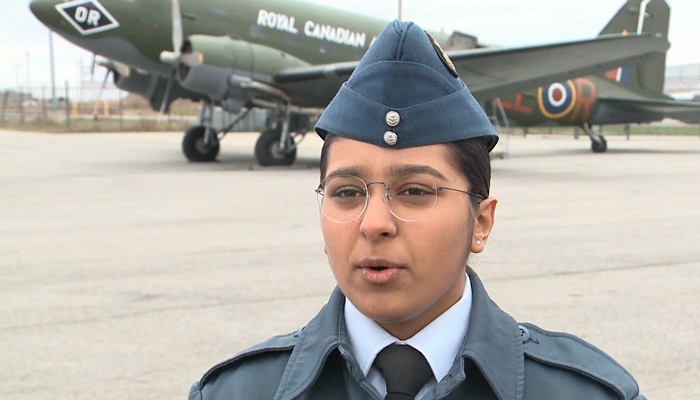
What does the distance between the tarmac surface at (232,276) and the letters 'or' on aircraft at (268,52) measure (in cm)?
319

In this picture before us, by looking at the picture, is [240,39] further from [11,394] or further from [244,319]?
[11,394]

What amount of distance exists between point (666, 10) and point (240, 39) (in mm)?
14896

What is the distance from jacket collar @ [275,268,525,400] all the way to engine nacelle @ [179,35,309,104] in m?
13.7

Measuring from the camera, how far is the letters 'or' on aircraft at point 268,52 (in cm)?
1452

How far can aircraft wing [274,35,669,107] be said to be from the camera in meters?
14.1

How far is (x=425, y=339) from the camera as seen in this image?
1.32 meters

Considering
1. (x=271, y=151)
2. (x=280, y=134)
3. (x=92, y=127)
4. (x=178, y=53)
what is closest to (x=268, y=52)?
(x=280, y=134)

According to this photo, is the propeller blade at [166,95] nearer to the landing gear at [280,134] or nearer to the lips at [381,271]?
the landing gear at [280,134]

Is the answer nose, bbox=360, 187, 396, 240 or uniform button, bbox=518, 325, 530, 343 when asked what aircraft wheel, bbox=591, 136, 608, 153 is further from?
nose, bbox=360, 187, 396, 240

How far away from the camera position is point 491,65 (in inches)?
581

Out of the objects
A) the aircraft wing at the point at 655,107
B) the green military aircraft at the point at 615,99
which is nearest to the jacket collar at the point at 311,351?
the green military aircraft at the point at 615,99

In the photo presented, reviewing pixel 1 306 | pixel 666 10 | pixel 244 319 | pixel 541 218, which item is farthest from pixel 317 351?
pixel 666 10

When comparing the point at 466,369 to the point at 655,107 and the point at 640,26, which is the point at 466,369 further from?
the point at 640,26

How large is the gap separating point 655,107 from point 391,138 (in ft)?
78.7
